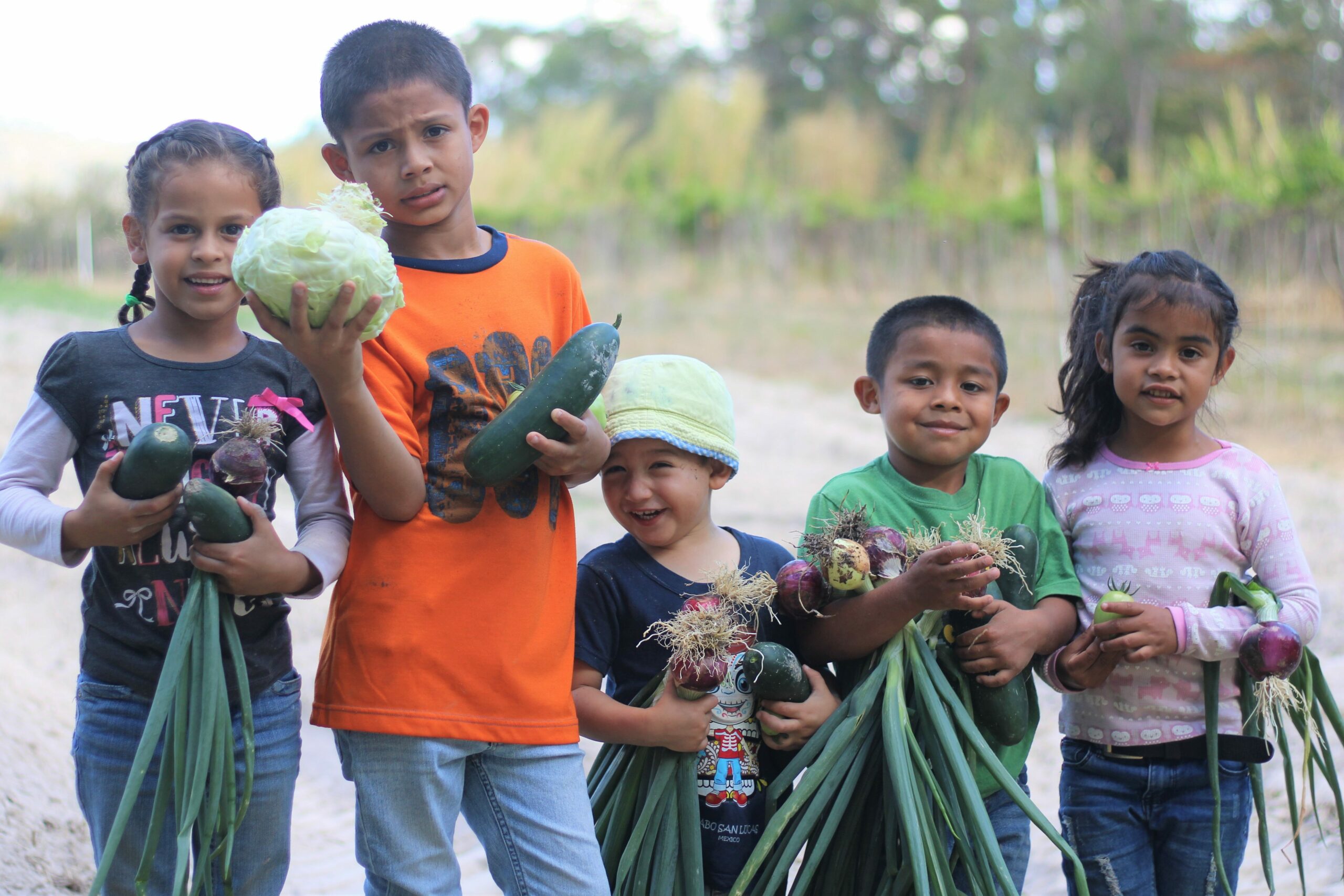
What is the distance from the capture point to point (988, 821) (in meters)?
2.29

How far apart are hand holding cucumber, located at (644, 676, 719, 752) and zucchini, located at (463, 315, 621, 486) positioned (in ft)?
1.92

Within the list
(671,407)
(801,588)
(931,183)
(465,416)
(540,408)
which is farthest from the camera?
(931,183)

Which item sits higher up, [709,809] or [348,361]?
[348,361]

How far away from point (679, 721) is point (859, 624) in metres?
0.44

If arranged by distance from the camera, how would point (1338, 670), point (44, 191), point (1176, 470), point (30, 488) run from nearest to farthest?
point (30, 488) < point (1176, 470) < point (1338, 670) < point (44, 191)

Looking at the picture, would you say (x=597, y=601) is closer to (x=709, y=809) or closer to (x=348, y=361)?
(x=709, y=809)

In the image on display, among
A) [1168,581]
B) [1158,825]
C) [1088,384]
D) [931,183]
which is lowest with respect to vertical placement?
[1158,825]

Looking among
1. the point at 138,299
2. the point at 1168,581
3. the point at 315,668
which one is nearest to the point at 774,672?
the point at 1168,581

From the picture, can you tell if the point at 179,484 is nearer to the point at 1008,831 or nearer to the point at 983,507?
the point at 983,507

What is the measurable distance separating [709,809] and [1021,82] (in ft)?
91.9

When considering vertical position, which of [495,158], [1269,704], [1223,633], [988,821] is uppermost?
[495,158]

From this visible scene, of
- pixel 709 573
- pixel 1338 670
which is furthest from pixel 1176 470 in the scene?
pixel 1338 670

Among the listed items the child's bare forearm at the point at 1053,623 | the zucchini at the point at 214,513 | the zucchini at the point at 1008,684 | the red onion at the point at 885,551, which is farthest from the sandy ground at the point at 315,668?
the zucchini at the point at 214,513

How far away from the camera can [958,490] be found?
280 cm
